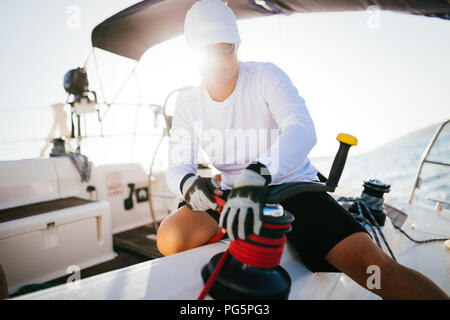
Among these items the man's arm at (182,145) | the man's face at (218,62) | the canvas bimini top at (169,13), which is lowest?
the man's arm at (182,145)

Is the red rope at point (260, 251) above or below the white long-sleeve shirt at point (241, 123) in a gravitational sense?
below

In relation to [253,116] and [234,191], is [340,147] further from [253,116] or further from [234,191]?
[253,116]

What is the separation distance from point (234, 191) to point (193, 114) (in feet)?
2.53

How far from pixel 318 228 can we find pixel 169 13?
266cm

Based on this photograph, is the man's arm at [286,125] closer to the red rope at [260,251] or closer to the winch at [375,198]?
the red rope at [260,251]

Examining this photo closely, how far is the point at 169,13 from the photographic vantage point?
2.65 meters

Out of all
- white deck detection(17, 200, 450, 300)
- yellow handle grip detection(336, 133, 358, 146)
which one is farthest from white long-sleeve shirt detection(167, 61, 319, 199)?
white deck detection(17, 200, 450, 300)

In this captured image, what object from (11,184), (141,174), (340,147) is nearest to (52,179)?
(11,184)

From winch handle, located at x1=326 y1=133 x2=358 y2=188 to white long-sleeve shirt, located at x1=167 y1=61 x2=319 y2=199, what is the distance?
186 mm

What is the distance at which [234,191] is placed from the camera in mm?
735

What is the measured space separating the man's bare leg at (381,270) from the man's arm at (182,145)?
29.1 inches

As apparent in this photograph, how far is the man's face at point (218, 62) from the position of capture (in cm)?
110

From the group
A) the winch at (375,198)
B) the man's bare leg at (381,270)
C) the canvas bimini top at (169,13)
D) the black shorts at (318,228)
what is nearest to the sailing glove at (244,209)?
the black shorts at (318,228)

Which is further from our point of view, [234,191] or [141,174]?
[141,174]
